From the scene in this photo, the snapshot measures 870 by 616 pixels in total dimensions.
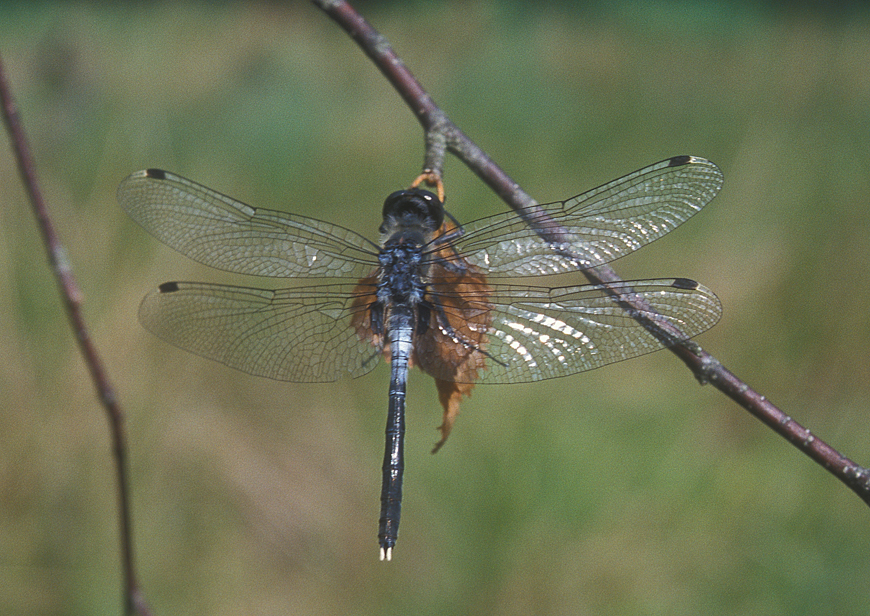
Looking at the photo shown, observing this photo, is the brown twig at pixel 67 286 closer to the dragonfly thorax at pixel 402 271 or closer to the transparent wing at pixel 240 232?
the transparent wing at pixel 240 232

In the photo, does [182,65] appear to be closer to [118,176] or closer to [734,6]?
[118,176]

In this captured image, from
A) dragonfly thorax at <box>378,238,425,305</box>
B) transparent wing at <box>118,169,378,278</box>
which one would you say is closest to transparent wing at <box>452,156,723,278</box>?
dragonfly thorax at <box>378,238,425,305</box>

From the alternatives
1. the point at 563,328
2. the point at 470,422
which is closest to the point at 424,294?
the point at 563,328

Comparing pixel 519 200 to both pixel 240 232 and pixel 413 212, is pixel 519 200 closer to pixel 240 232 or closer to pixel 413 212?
pixel 413 212

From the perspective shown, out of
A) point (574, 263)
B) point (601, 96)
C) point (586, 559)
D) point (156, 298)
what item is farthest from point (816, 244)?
point (156, 298)

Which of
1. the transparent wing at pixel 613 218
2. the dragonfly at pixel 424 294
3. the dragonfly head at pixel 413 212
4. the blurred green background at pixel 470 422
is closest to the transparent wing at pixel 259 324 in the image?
the dragonfly at pixel 424 294

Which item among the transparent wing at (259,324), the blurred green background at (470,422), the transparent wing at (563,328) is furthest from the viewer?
the blurred green background at (470,422)

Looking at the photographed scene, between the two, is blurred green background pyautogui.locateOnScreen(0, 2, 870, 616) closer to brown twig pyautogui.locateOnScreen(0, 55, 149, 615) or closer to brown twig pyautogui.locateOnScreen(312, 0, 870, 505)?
brown twig pyautogui.locateOnScreen(0, 55, 149, 615)
